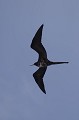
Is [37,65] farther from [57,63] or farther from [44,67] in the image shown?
[57,63]

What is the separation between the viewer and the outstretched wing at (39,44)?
1328 inches

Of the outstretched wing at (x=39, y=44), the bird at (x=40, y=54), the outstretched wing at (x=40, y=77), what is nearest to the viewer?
the outstretched wing at (x=39, y=44)

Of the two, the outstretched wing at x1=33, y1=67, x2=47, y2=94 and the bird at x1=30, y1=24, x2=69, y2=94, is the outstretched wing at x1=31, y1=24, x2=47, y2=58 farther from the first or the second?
the outstretched wing at x1=33, y1=67, x2=47, y2=94

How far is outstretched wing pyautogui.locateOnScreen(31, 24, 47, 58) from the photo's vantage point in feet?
111

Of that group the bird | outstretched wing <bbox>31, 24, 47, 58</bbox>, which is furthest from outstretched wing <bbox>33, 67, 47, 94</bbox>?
outstretched wing <bbox>31, 24, 47, 58</bbox>

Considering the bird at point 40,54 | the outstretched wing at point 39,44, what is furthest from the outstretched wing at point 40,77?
the outstretched wing at point 39,44

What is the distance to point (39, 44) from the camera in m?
34.2

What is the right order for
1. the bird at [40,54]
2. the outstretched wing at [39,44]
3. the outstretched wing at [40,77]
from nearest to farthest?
the outstretched wing at [39,44], the bird at [40,54], the outstretched wing at [40,77]

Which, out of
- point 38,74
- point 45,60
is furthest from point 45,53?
point 38,74

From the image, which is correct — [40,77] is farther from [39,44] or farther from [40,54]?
[39,44]

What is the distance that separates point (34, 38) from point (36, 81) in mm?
5093

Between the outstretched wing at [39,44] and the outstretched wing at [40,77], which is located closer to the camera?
the outstretched wing at [39,44]

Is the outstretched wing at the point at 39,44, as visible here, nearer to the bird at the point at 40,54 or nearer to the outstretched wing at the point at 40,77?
the bird at the point at 40,54

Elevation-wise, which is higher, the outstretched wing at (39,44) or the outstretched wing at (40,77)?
the outstretched wing at (39,44)
